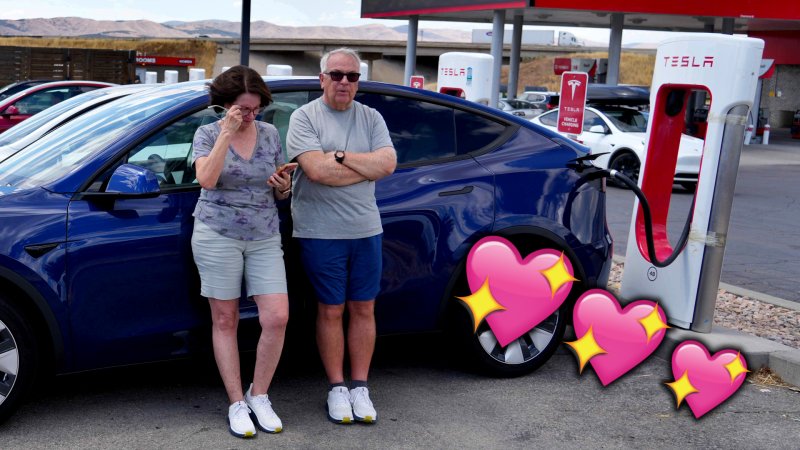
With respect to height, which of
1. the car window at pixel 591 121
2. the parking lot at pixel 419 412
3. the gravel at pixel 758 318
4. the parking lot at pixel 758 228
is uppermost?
the car window at pixel 591 121

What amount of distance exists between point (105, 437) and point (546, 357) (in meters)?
2.32

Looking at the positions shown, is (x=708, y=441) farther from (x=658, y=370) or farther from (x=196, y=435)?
(x=196, y=435)

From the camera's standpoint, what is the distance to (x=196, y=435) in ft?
14.0

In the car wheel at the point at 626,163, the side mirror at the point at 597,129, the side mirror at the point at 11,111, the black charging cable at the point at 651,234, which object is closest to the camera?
the black charging cable at the point at 651,234

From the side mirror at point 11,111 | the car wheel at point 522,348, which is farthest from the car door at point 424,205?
the side mirror at point 11,111

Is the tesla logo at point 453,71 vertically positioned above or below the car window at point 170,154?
above

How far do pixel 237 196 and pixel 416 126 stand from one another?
4.15ft

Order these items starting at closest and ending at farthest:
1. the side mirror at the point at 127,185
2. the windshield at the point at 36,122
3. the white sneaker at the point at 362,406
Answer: the side mirror at the point at 127,185
the white sneaker at the point at 362,406
the windshield at the point at 36,122

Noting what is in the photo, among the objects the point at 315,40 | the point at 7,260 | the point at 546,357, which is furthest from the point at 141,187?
the point at 315,40

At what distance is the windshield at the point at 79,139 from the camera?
14.5ft

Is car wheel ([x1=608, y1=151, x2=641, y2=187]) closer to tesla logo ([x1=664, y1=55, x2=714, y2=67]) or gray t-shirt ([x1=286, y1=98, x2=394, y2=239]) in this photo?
tesla logo ([x1=664, y1=55, x2=714, y2=67])

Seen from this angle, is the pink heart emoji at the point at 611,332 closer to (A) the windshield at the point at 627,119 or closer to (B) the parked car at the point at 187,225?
(B) the parked car at the point at 187,225

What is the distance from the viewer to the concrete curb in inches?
216

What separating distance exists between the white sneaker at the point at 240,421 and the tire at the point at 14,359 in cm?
83
